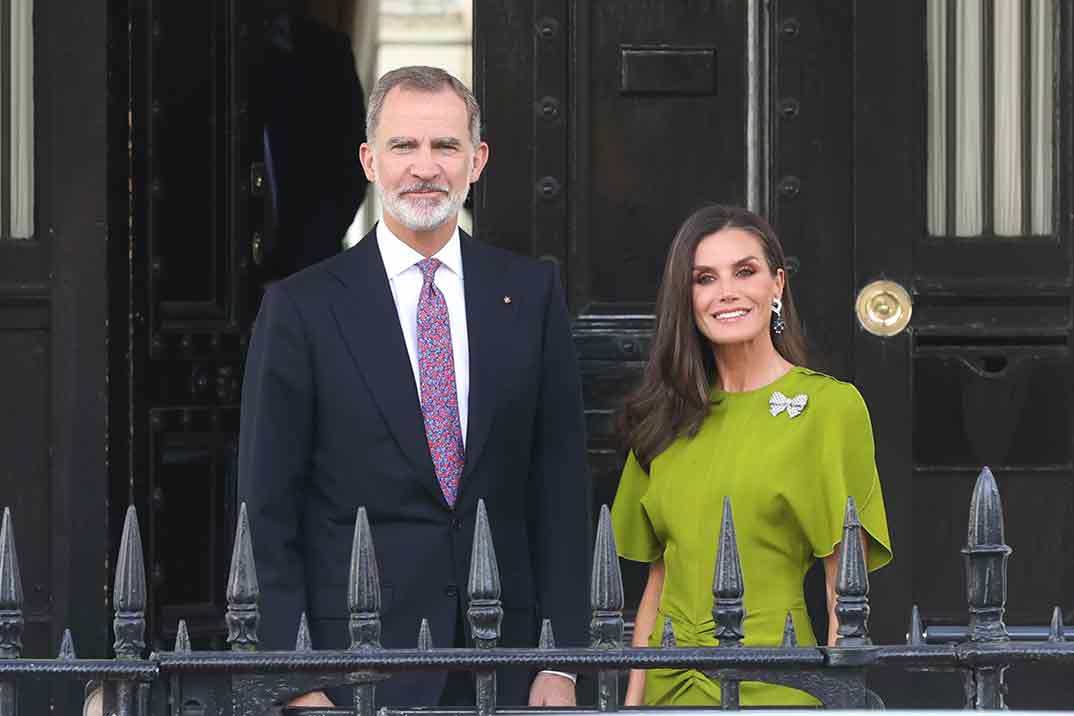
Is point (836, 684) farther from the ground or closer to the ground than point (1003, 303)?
closer to the ground

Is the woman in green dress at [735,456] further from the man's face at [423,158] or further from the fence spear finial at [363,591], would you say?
the fence spear finial at [363,591]

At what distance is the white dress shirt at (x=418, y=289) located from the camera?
183 inches

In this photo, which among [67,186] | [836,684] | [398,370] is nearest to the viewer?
[836,684]

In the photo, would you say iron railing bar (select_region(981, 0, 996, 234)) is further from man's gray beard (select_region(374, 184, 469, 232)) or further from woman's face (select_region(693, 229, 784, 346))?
man's gray beard (select_region(374, 184, 469, 232))

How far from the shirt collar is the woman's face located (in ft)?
1.67

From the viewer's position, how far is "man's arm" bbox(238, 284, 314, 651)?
14.4ft

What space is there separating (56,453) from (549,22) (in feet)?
6.21

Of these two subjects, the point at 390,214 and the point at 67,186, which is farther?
the point at 67,186

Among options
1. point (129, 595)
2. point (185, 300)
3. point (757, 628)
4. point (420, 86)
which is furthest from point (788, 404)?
point (185, 300)

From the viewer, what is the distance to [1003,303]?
6.36 meters

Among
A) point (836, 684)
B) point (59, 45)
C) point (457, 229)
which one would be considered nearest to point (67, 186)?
point (59, 45)

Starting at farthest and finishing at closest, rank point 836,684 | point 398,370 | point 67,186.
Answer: point 67,186 → point 398,370 → point 836,684

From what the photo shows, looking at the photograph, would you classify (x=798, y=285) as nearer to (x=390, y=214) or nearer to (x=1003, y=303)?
(x=1003, y=303)

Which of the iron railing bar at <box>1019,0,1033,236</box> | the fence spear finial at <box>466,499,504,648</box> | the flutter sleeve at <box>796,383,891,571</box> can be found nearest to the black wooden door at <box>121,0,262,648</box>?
the iron railing bar at <box>1019,0,1033,236</box>
